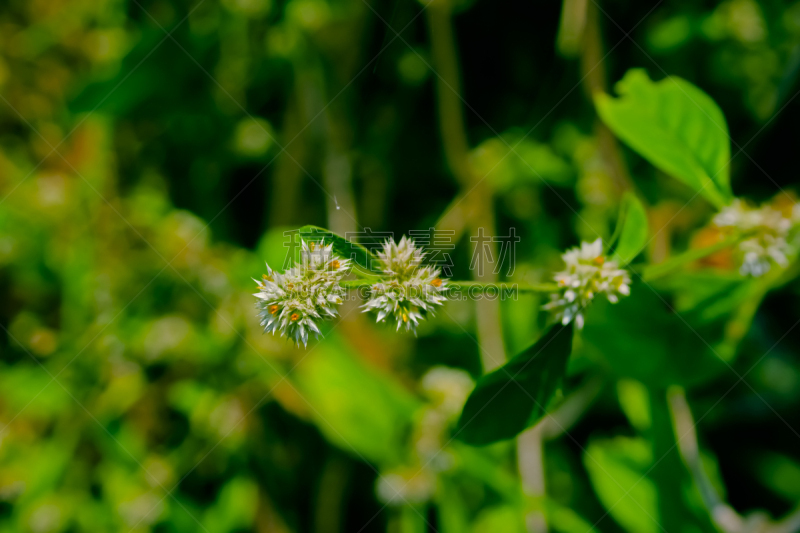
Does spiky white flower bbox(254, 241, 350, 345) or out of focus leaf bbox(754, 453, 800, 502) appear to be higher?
out of focus leaf bbox(754, 453, 800, 502)

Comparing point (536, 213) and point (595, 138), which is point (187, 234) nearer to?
point (536, 213)

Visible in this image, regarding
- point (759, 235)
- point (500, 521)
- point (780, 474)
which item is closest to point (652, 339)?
point (759, 235)

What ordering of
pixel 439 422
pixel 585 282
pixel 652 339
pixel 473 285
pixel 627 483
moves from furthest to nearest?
pixel 439 422 < pixel 627 483 < pixel 652 339 < pixel 585 282 < pixel 473 285

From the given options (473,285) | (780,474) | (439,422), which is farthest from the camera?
(780,474)

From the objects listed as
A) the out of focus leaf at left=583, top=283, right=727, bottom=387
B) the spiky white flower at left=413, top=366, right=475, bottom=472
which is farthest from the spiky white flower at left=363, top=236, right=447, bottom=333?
the spiky white flower at left=413, top=366, right=475, bottom=472

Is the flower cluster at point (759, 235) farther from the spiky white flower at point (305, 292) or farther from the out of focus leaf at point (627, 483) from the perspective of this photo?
the spiky white flower at point (305, 292)

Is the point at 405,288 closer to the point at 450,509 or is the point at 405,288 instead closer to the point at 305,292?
the point at 305,292

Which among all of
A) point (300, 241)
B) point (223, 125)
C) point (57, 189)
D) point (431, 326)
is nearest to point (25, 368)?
point (57, 189)

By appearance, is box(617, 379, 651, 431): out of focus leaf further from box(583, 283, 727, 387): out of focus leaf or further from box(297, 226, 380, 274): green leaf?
box(297, 226, 380, 274): green leaf
